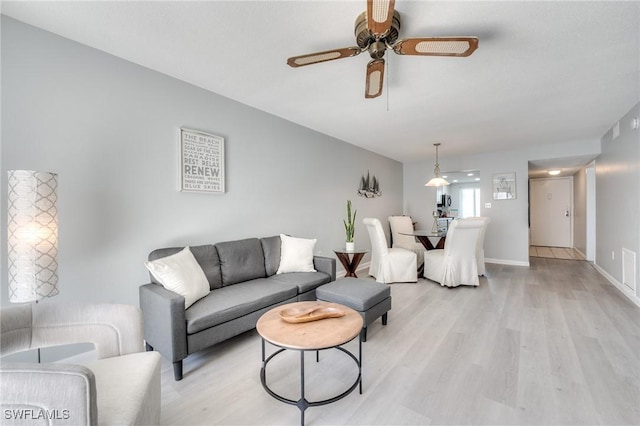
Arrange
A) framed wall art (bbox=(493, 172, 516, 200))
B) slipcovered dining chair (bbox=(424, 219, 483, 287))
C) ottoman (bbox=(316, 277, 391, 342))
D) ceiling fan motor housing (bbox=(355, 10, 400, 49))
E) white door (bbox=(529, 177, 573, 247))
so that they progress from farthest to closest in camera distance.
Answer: white door (bbox=(529, 177, 573, 247)) → framed wall art (bbox=(493, 172, 516, 200)) → slipcovered dining chair (bbox=(424, 219, 483, 287)) → ottoman (bbox=(316, 277, 391, 342)) → ceiling fan motor housing (bbox=(355, 10, 400, 49))

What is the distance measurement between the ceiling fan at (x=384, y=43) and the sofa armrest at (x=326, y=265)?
6.67 ft

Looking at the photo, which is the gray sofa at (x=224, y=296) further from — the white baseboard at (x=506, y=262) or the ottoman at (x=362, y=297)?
the white baseboard at (x=506, y=262)

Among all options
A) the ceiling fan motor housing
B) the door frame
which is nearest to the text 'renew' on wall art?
the ceiling fan motor housing

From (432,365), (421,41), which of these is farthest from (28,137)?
(432,365)

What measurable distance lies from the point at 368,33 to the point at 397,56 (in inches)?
25.8

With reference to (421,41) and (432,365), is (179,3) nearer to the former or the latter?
(421,41)

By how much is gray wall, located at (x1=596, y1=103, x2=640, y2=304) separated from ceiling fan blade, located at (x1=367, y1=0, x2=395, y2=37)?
147 inches

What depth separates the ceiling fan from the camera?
1.44m

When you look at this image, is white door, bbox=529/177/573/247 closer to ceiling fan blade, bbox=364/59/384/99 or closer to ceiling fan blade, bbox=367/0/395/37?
ceiling fan blade, bbox=364/59/384/99

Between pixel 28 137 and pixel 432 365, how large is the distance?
10.7 feet

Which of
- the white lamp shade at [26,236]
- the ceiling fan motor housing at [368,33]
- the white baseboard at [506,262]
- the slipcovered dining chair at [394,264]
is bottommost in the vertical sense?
the white baseboard at [506,262]

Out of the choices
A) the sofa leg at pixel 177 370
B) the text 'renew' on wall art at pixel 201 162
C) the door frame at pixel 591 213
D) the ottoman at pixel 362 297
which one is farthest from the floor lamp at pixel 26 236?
the door frame at pixel 591 213

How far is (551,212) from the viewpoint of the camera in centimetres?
745

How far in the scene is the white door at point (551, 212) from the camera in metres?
7.21
